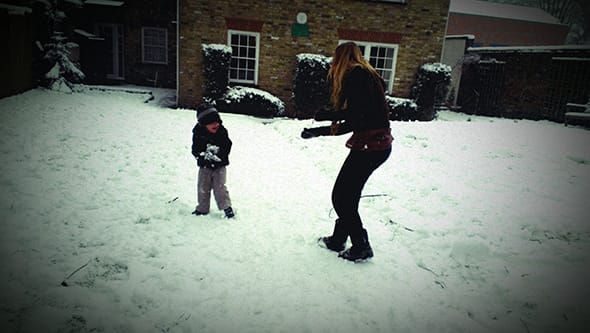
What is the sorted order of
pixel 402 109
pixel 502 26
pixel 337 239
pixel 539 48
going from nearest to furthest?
pixel 337 239
pixel 402 109
pixel 539 48
pixel 502 26

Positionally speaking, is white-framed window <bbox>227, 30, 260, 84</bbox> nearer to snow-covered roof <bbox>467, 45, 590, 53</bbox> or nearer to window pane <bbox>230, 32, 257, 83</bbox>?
window pane <bbox>230, 32, 257, 83</bbox>

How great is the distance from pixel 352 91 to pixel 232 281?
6.41 feet

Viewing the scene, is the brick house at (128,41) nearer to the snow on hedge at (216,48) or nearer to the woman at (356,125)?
the snow on hedge at (216,48)

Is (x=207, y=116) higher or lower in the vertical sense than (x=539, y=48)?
lower

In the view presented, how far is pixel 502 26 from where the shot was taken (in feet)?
112

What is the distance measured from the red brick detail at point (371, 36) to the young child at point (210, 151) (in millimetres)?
9313

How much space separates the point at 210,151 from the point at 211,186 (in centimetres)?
44

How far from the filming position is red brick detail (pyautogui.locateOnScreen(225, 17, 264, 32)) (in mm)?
11434

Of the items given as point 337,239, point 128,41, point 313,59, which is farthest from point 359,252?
point 128,41

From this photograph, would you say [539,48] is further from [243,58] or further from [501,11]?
[501,11]

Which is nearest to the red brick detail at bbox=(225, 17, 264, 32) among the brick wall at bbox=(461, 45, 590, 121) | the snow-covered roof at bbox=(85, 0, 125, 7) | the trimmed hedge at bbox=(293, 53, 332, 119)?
the trimmed hedge at bbox=(293, 53, 332, 119)

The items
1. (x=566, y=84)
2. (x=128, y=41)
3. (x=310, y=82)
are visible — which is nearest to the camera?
(x=310, y=82)

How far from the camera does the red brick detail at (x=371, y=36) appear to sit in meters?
12.0

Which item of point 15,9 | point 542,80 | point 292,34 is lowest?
point 542,80
